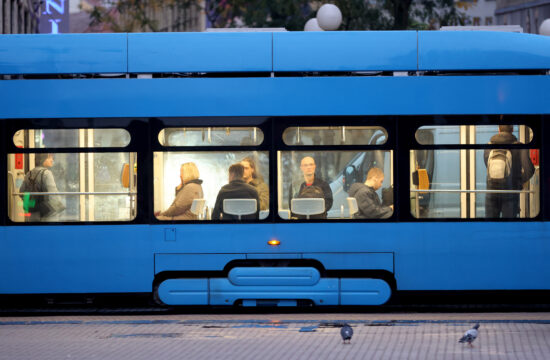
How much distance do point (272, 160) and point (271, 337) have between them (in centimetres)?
244

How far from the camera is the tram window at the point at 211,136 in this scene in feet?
38.6

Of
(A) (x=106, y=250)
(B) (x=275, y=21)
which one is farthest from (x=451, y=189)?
(B) (x=275, y=21)

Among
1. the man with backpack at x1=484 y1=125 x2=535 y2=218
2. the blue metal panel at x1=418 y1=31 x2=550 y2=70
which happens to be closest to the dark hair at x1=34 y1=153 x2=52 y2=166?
the blue metal panel at x1=418 y1=31 x2=550 y2=70

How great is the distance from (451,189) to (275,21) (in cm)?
2209

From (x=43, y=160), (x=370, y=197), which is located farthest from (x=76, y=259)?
(x=370, y=197)

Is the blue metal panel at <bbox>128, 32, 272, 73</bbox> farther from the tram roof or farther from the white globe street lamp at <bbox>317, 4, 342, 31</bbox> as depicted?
the white globe street lamp at <bbox>317, 4, 342, 31</bbox>

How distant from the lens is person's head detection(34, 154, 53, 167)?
38.7 ft

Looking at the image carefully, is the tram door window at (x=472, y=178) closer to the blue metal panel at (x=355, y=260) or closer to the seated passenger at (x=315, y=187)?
the blue metal panel at (x=355, y=260)

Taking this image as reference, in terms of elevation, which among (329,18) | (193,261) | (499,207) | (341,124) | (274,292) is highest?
(329,18)

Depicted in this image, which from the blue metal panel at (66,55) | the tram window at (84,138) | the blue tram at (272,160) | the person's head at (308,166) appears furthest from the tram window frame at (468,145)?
the blue metal panel at (66,55)

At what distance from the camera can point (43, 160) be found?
11.8 m

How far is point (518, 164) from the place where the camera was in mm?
11789

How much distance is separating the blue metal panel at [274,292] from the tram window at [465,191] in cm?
123

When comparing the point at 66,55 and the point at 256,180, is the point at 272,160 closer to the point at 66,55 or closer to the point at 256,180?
the point at 256,180
